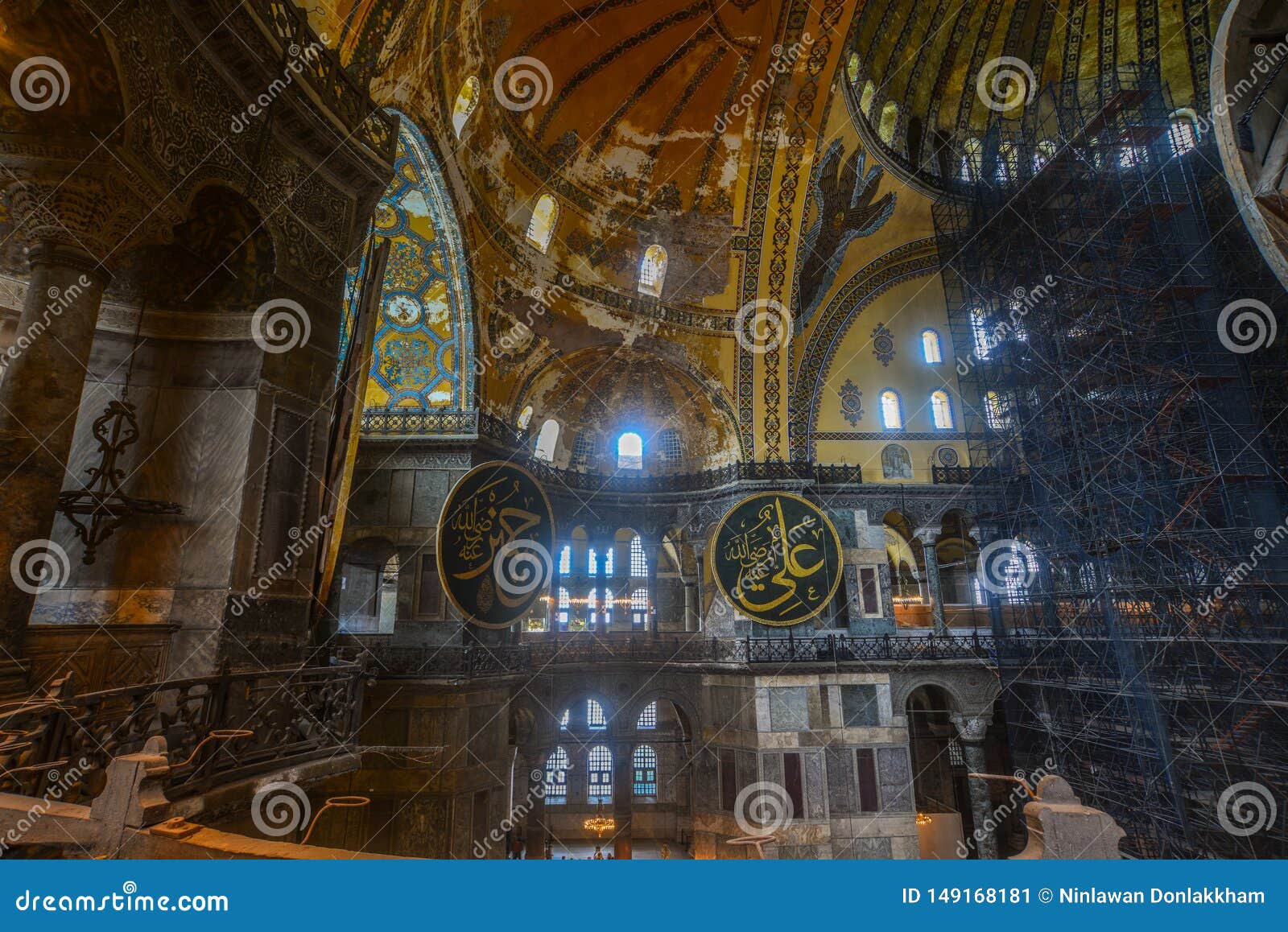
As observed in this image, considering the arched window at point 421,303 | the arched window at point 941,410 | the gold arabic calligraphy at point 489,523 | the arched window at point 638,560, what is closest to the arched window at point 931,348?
the arched window at point 941,410

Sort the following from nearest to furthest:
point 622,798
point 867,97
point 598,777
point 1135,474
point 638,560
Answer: point 1135,474, point 867,97, point 622,798, point 638,560, point 598,777

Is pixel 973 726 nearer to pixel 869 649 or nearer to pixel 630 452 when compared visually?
pixel 869 649

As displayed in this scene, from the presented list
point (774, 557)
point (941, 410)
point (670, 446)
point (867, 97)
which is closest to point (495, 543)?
point (774, 557)

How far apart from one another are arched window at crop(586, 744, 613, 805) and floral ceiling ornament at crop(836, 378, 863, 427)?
11301 millimetres

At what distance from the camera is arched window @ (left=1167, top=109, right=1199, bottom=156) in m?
12.5

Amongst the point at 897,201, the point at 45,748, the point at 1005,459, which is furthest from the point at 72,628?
the point at 897,201

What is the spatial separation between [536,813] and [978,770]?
1027cm

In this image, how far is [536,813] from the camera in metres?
15.9

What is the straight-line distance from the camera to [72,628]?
4410mm

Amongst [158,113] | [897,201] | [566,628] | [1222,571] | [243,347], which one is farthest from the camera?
[566,628]

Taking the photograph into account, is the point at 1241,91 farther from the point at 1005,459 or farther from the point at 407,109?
the point at 1005,459

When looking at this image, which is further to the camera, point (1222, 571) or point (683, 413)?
point (683, 413)

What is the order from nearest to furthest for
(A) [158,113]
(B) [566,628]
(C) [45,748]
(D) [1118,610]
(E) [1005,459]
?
(C) [45,748] → (A) [158,113] → (D) [1118,610] → (E) [1005,459] → (B) [566,628]

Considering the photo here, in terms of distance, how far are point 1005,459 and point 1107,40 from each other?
9.53 metres
